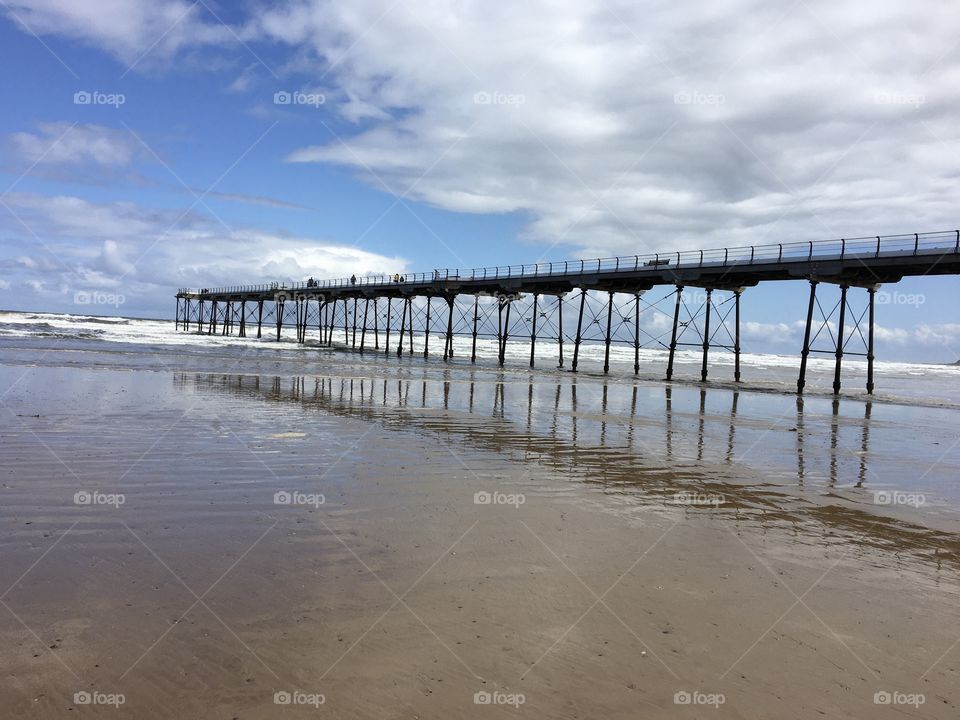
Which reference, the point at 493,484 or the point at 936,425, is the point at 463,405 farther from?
the point at 936,425

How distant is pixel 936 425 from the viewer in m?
20.1

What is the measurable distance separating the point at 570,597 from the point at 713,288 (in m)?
33.2

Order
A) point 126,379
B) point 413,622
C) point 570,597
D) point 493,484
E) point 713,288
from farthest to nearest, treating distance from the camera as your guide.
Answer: point 713,288 < point 126,379 < point 493,484 < point 570,597 < point 413,622

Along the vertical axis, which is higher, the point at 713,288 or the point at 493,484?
the point at 713,288

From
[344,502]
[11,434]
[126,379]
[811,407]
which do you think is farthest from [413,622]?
[811,407]

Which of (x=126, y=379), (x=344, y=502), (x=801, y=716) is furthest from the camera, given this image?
(x=126, y=379)
